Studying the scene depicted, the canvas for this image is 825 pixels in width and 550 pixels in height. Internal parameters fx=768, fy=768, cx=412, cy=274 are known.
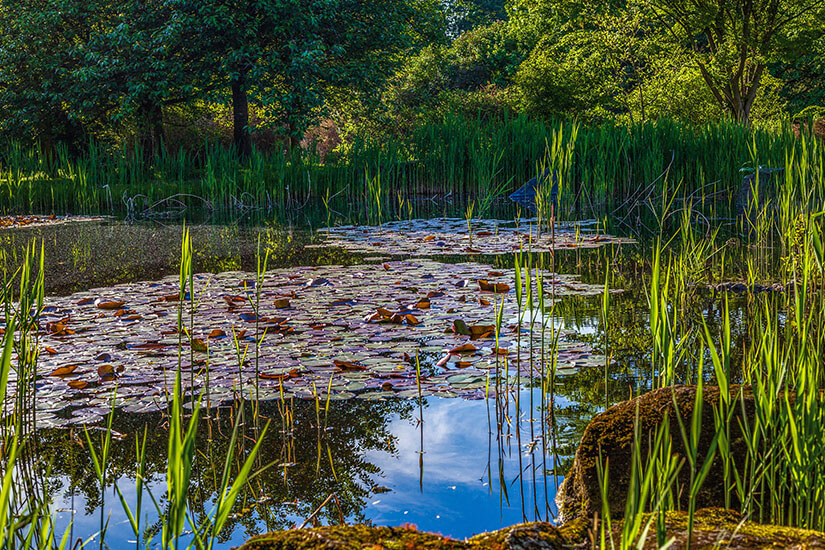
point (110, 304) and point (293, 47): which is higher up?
point (293, 47)

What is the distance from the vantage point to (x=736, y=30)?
18.3 metres

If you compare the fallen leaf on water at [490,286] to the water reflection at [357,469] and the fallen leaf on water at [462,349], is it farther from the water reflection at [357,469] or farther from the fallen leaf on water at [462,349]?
the water reflection at [357,469]

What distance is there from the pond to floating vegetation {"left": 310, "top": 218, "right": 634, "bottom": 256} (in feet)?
2.83

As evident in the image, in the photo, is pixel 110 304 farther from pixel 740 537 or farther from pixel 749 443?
pixel 740 537

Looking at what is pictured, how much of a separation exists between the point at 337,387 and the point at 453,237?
472 centimetres

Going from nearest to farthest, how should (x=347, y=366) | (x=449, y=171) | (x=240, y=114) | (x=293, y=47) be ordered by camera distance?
(x=347, y=366), (x=449, y=171), (x=293, y=47), (x=240, y=114)

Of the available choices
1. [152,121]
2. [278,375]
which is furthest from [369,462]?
[152,121]

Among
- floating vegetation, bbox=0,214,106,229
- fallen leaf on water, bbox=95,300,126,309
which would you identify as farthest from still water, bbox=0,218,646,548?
floating vegetation, bbox=0,214,106,229

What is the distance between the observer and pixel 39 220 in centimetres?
1068

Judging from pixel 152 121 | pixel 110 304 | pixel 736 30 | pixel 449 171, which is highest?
pixel 736 30

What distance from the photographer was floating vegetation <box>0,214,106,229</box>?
10.1 meters

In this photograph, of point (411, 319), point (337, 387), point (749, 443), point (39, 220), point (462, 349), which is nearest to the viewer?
point (749, 443)

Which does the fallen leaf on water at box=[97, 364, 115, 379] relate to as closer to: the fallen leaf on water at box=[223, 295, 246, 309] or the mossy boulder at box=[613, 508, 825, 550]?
the fallen leaf on water at box=[223, 295, 246, 309]

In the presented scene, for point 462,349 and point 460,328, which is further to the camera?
point 460,328
